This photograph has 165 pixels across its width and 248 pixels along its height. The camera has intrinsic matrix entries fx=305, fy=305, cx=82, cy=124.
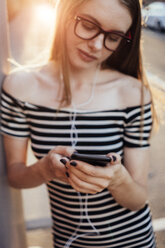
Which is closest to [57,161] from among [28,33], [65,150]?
[65,150]

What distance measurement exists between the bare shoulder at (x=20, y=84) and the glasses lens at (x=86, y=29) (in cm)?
30

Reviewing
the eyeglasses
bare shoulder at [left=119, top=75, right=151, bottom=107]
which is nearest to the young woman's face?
the eyeglasses

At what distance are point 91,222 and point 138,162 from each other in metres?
0.32

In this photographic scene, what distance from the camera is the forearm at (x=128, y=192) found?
1.14 meters

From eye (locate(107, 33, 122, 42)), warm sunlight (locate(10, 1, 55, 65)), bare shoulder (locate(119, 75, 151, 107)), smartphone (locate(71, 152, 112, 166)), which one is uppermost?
eye (locate(107, 33, 122, 42))

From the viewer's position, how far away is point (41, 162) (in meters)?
1.12

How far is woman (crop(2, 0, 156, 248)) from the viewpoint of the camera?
1.16 m

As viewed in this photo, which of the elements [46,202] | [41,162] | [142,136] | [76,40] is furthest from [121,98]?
[46,202]

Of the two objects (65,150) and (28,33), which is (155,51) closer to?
(28,33)

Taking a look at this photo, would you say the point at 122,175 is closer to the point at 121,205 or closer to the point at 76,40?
the point at 121,205

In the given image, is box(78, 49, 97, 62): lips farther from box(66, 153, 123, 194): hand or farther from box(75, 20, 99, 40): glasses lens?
box(66, 153, 123, 194): hand

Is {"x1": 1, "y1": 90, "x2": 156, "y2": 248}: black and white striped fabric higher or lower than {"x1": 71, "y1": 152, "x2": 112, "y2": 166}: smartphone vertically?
lower

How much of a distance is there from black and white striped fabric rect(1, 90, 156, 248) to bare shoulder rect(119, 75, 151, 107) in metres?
0.03

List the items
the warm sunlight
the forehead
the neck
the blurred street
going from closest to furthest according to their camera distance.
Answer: the forehead → the neck → the blurred street → the warm sunlight
